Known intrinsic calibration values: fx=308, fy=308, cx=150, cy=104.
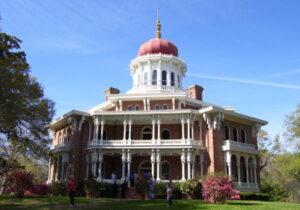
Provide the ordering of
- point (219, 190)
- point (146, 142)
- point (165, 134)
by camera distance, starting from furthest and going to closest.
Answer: point (165, 134), point (146, 142), point (219, 190)

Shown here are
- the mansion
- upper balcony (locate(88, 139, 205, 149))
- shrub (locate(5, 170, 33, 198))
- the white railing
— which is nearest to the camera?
shrub (locate(5, 170, 33, 198))

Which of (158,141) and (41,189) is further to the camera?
(158,141)

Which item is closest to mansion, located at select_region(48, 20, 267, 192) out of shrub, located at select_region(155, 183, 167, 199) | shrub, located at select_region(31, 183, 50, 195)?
shrub, located at select_region(155, 183, 167, 199)

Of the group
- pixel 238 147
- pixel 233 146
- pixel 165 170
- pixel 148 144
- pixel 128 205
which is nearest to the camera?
pixel 128 205

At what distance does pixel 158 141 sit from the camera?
99.2 ft

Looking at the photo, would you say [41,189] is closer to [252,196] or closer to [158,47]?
[252,196]

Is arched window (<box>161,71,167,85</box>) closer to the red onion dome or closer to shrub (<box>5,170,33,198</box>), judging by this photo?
the red onion dome

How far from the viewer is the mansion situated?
1196 inches

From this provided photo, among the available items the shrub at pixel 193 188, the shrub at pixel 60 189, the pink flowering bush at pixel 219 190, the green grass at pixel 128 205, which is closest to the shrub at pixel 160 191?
the shrub at pixel 193 188

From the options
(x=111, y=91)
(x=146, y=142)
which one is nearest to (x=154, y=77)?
(x=111, y=91)

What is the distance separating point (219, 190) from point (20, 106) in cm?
1451

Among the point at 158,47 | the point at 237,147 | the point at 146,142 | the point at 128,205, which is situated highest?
the point at 158,47

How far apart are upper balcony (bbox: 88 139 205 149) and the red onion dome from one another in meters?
14.7

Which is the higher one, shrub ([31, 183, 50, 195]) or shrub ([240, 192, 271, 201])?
shrub ([31, 183, 50, 195])
